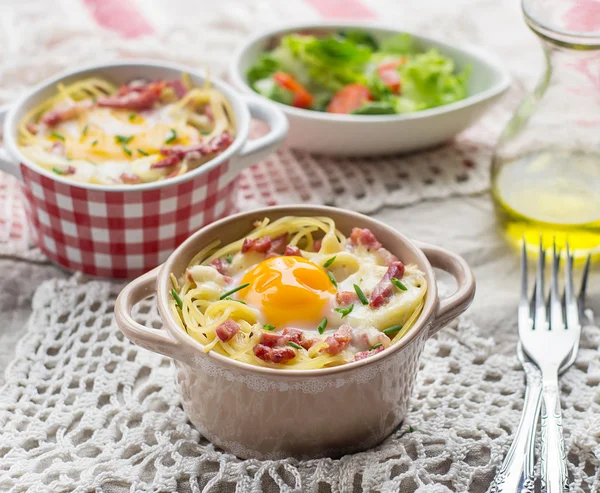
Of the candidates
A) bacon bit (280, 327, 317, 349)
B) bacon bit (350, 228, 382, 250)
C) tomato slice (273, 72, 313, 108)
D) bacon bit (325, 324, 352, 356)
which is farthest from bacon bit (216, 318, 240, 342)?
tomato slice (273, 72, 313, 108)

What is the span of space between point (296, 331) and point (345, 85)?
5.47 ft

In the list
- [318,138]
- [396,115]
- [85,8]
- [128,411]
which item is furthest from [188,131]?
[85,8]

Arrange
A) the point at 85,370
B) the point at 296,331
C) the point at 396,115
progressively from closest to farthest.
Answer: the point at 296,331, the point at 85,370, the point at 396,115

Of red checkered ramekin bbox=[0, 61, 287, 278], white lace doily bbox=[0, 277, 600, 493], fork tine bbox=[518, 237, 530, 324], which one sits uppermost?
red checkered ramekin bbox=[0, 61, 287, 278]

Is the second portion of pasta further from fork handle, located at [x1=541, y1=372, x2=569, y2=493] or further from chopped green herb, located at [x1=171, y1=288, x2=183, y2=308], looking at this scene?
fork handle, located at [x1=541, y1=372, x2=569, y2=493]

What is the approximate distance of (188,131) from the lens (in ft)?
9.62

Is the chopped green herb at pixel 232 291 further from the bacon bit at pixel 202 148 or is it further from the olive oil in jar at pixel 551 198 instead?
the olive oil in jar at pixel 551 198

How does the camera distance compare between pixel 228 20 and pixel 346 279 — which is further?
pixel 228 20

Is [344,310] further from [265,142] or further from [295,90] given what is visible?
[295,90]

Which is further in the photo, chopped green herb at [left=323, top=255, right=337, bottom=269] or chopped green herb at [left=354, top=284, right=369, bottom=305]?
chopped green herb at [left=323, top=255, right=337, bottom=269]

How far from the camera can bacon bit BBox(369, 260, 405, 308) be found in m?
2.16

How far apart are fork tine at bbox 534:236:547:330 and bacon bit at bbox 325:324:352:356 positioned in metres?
0.71

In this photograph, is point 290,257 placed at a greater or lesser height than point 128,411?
greater

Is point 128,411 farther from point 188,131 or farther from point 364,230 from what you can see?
point 188,131
